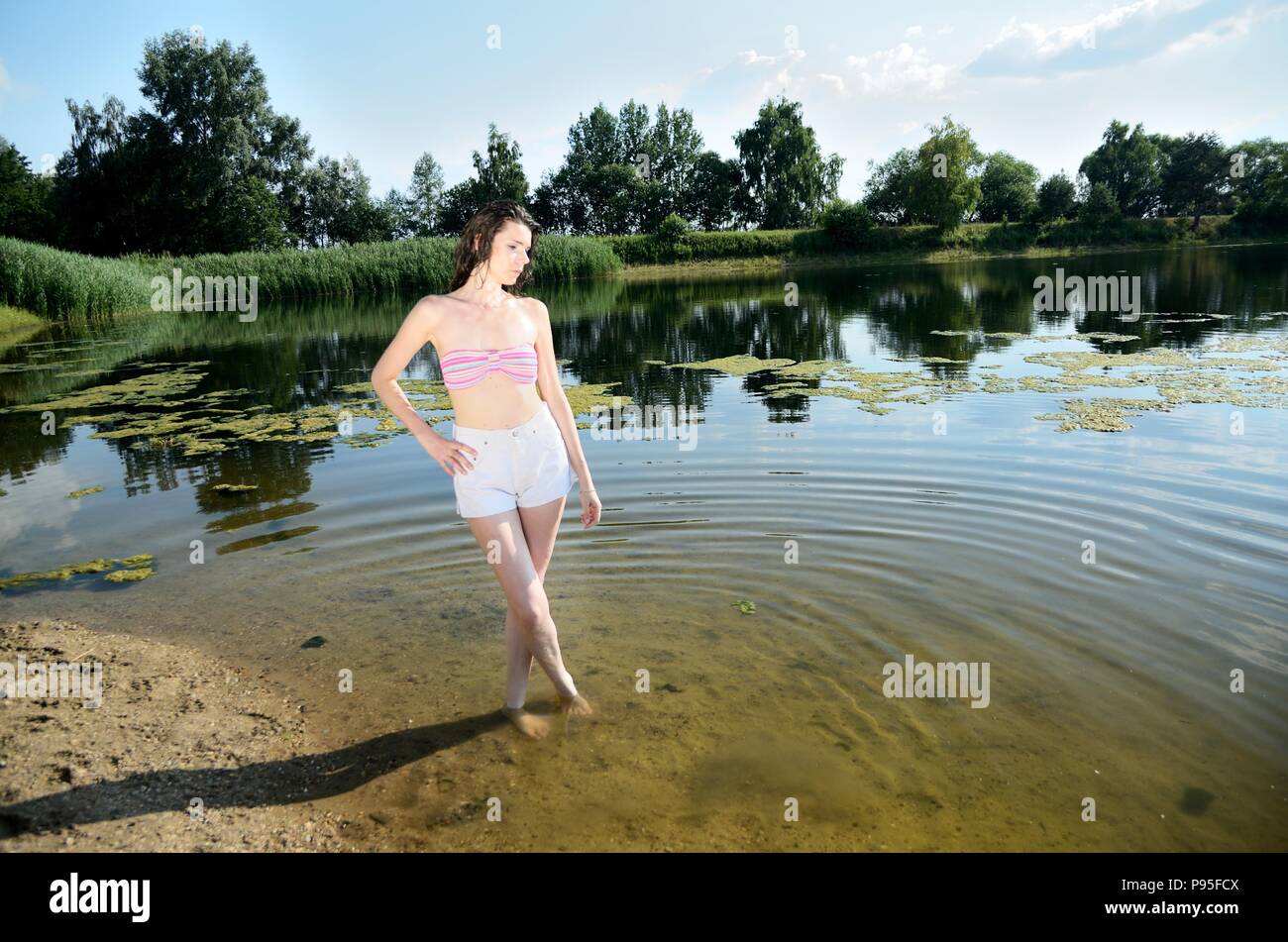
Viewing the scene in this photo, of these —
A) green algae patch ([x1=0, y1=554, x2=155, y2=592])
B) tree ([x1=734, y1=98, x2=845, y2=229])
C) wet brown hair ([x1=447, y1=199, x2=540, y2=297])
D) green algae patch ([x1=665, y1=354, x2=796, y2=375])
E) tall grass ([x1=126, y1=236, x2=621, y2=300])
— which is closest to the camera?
wet brown hair ([x1=447, y1=199, x2=540, y2=297])

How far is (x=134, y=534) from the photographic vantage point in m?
7.08

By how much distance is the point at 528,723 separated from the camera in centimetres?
397

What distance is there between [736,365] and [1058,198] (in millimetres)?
66062

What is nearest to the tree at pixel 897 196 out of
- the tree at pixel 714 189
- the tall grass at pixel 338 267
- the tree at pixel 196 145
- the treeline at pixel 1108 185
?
the treeline at pixel 1108 185

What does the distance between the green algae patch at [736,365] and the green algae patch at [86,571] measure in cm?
1008

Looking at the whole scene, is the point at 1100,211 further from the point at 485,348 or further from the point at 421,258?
the point at 485,348

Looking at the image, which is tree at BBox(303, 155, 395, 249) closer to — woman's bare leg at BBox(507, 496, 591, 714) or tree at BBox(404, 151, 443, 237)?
tree at BBox(404, 151, 443, 237)

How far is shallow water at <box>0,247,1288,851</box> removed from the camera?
3.40 metres

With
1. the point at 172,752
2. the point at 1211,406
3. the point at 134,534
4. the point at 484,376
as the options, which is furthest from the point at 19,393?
the point at 1211,406

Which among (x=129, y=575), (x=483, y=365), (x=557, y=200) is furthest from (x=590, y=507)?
(x=557, y=200)

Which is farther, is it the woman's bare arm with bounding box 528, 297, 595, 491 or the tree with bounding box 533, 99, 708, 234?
the tree with bounding box 533, 99, 708, 234

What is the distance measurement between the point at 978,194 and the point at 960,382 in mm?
59583

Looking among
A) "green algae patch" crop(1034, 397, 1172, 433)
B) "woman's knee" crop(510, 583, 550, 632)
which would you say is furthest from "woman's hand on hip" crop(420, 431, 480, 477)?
"green algae patch" crop(1034, 397, 1172, 433)

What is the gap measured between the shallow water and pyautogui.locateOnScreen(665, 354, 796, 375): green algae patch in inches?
136
